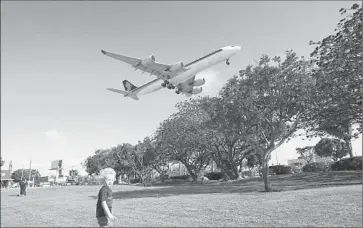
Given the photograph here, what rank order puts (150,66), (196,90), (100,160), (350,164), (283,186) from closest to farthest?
(150,66) → (196,90) → (283,186) → (350,164) → (100,160)

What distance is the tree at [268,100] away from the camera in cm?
2409

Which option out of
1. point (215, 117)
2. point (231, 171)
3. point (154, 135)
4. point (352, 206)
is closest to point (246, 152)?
point (231, 171)

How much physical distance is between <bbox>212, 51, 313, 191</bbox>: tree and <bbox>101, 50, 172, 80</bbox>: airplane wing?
6486mm

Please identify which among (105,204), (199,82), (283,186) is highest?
(199,82)

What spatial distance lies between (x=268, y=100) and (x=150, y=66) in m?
10.9

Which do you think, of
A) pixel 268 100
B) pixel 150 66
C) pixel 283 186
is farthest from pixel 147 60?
pixel 283 186

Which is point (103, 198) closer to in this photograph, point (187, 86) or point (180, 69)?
point (180, 69)

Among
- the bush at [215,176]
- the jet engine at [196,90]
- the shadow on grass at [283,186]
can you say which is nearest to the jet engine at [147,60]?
the jet engine at [196,90]

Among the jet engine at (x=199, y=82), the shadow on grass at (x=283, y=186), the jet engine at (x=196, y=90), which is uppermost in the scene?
the jet engine at (x=199, y=82)

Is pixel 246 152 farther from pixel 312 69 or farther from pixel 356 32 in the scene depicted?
pixel 356 32

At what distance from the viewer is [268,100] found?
83.5 feet

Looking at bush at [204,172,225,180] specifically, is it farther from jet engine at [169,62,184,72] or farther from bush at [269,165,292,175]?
jet engine at [169,62,184,72]

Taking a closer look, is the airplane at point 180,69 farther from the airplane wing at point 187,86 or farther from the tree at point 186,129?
the tree at point 186,129

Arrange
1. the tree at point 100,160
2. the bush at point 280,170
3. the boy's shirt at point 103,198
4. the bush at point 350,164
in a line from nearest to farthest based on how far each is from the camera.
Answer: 1. the boy's shirt at point 103,198
2. the bush at point 350,164
3. the bush at point 280,170
4. the tree at point 100,160
